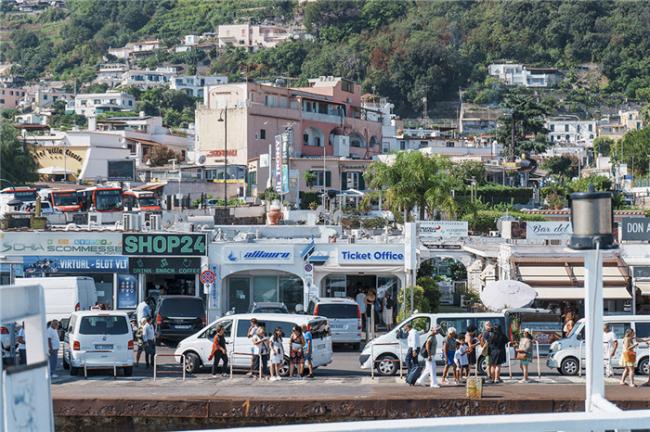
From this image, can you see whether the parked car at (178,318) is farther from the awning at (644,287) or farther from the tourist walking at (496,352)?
the awning at (644,287)

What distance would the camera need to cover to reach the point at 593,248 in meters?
11.0

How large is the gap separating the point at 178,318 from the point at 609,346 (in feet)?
41.2

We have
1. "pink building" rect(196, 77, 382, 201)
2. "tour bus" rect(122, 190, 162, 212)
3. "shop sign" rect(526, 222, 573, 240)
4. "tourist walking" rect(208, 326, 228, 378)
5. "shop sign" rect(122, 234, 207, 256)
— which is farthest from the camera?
"pink building" rect(196, 77, 382, 201)

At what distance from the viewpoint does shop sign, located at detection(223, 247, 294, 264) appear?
124ft

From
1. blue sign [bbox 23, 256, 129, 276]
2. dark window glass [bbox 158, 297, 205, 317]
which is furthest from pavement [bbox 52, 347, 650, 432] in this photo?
blue sign [bbox 23, 256, 129, 276]

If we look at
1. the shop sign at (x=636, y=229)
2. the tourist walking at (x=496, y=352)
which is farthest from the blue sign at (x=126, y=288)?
the tourist walking at (x=496, y=352)

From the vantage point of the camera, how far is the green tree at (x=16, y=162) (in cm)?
8481

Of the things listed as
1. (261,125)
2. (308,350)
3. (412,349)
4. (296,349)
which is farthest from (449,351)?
(261,125)

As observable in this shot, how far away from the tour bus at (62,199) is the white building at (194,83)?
123339 millimetres

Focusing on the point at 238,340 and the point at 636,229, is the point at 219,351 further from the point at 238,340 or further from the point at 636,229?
the point at 636,229

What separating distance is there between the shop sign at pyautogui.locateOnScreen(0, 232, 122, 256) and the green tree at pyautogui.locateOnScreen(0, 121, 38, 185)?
47255 millimetres

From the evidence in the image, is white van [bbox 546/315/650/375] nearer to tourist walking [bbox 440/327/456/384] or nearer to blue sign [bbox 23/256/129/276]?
tourist walking [bbox 440/327/456/384]

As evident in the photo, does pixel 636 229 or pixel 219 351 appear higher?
pixel 636 229

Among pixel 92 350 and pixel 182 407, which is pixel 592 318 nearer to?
pixel 182 407
